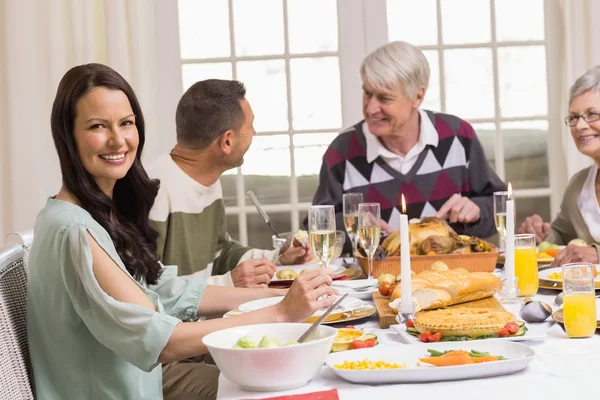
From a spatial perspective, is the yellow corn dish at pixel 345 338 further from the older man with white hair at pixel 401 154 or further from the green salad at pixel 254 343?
the older man with white hair at pixel 401 154

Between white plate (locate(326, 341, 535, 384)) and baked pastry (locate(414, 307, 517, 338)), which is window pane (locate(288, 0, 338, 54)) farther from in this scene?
white plate (locate(326, 341, 535, 384))

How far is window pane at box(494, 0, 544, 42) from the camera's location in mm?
4203

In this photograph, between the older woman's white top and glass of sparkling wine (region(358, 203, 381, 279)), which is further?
the older woman's white top

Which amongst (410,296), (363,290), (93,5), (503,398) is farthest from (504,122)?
(503,398)

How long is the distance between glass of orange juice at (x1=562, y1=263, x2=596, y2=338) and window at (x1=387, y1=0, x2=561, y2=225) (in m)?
2.76

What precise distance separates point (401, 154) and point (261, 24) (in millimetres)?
1207

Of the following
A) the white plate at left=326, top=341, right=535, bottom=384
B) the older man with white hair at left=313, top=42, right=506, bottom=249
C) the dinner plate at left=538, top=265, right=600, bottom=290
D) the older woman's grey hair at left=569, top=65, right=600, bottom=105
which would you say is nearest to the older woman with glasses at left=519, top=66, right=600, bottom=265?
the older woman's grey hair at left=569, top=65, right=600, bottom=105

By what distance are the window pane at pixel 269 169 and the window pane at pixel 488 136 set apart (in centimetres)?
98

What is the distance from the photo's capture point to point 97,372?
1.67 meters

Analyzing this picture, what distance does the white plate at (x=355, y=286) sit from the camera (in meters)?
2.08

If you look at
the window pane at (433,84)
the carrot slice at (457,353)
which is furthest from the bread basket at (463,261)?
the window pane at (433,84)

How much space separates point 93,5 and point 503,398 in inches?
128

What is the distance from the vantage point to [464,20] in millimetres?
4211

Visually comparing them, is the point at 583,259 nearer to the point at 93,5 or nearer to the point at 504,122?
the point at 504,122
